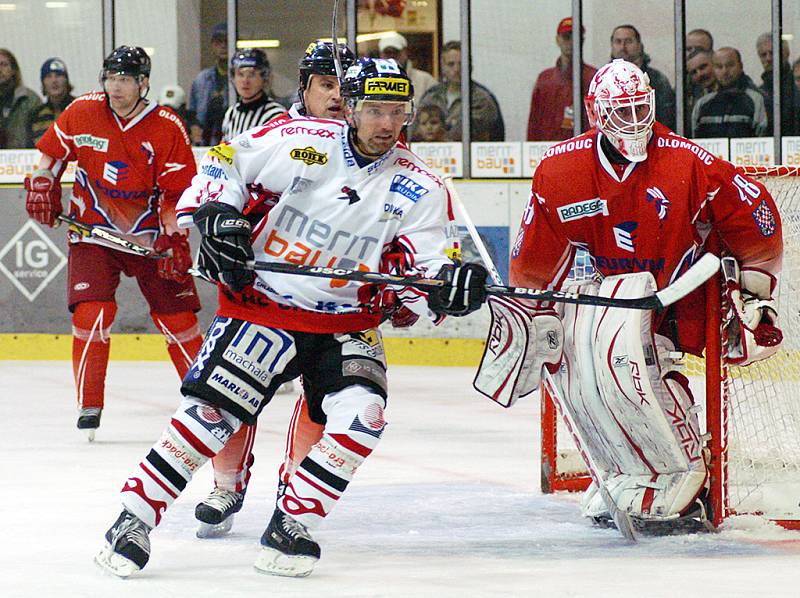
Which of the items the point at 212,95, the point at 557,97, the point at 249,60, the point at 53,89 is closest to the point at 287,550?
the point at 249,60

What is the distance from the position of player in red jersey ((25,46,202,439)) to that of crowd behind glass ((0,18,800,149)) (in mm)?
1815

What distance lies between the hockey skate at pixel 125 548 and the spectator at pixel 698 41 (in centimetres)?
509

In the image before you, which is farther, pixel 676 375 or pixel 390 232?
pixel 676 375

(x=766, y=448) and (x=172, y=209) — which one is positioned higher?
(x=172, y=209)

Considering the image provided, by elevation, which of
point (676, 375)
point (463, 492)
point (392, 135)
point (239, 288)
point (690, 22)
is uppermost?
point (690, 22)

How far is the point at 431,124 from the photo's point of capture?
7695 mm

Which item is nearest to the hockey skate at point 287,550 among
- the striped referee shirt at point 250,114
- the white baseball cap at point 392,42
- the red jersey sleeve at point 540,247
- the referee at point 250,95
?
the red jersey sleeve at point 540,247

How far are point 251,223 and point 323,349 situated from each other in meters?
0.30

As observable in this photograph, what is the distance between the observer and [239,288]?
2.95 m

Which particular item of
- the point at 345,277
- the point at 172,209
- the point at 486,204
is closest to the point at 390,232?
the point at 345,277

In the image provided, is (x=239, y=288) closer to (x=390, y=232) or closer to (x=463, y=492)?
(x=390, y=232)

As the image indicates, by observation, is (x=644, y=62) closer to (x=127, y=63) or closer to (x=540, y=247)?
(x=127, y=63)

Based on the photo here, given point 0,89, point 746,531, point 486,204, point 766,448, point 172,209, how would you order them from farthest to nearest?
point 0,89 < point 486,204 < point 172,209 < point 766,448 < point 746,531

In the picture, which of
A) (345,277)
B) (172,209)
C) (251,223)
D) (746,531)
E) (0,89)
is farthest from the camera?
(0,89)
